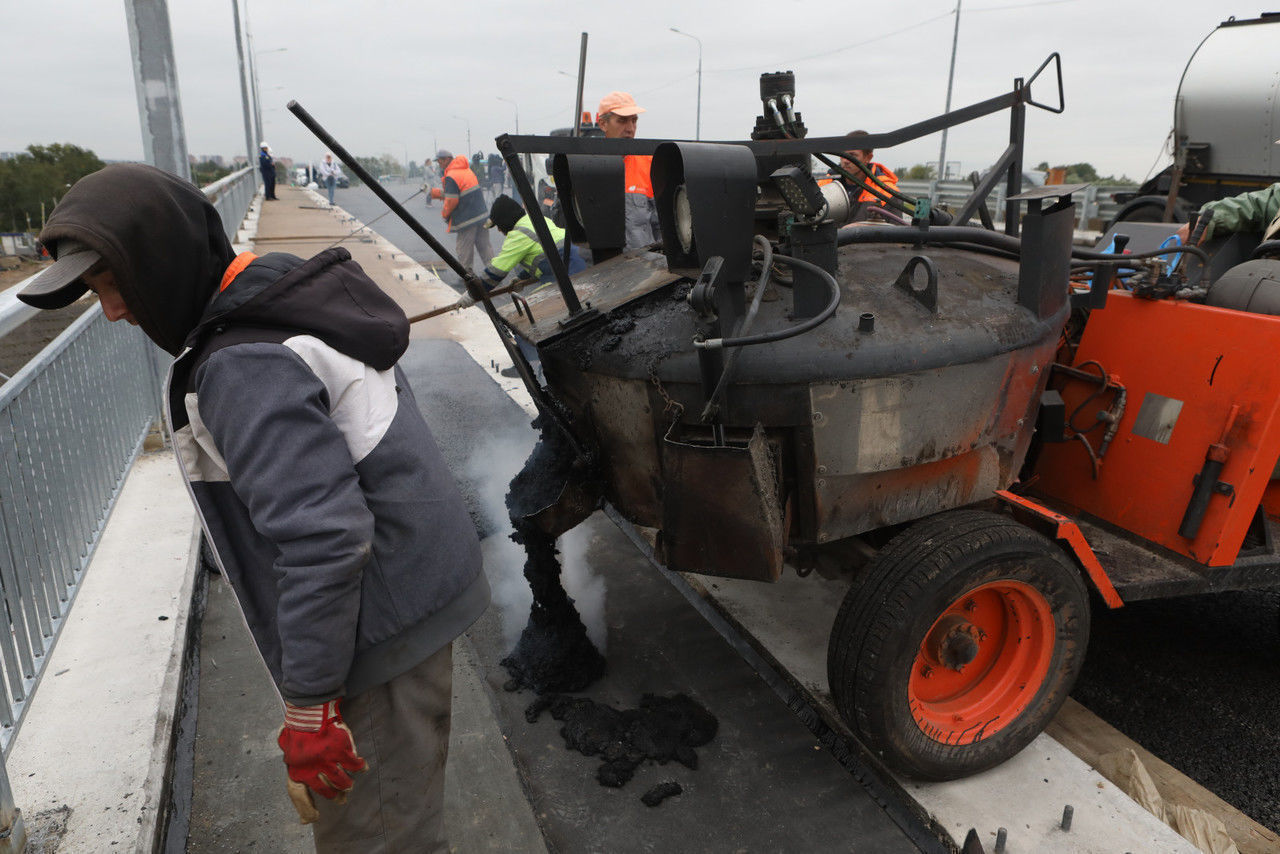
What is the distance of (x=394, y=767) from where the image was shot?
6.02 ft

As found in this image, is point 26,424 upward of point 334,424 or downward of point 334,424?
downward

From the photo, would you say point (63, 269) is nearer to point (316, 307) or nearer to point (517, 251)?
point (316, 307)

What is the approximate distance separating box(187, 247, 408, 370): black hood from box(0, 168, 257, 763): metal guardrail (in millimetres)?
880

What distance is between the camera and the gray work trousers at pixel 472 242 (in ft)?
35.3

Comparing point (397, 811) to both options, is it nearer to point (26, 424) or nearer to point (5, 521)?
point (5, 521)

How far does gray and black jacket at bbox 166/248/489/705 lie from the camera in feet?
4.78

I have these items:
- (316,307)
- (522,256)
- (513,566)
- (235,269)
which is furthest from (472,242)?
(316,307)

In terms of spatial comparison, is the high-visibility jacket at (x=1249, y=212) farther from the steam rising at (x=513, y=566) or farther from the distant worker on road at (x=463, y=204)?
the distant worker on road at (x=463, y=204)

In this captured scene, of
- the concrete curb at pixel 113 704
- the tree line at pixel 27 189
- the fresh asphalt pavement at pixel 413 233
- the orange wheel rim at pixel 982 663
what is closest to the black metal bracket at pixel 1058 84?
the orange wheel rim at pixel 982 663

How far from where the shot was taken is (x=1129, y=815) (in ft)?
8.09

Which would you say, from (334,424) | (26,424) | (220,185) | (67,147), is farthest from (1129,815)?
(67,147)

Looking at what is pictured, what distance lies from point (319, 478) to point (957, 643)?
1.98 m

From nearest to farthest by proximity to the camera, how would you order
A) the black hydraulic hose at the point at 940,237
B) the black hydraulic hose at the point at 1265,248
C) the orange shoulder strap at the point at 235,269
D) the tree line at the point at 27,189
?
the orange shoulder strap at the point at 235,269, the black hydraulic hose at the point at 940,237, the black hydraulic hose at the point at 1265,248, the tree line at the point at 27,189

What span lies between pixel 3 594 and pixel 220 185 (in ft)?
41.6
